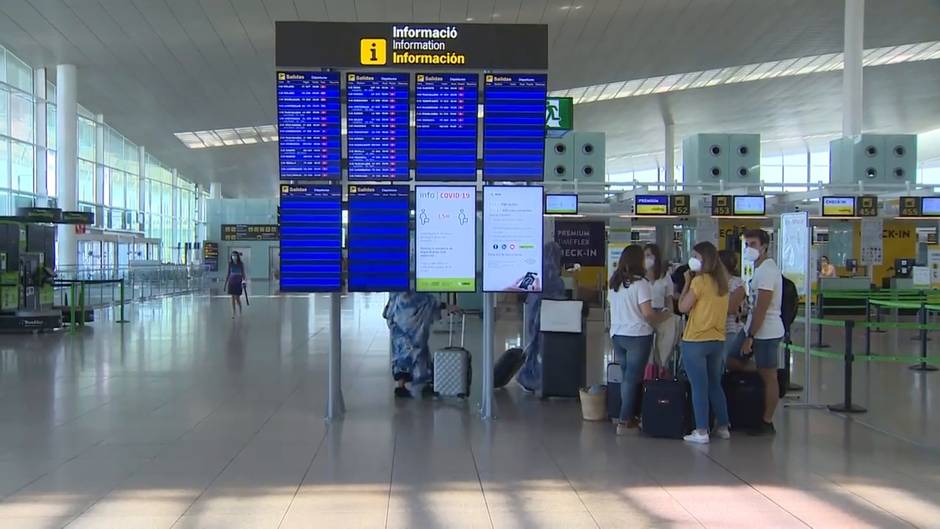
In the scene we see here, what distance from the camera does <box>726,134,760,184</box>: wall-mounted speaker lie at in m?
16.2

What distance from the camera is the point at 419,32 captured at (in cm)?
727

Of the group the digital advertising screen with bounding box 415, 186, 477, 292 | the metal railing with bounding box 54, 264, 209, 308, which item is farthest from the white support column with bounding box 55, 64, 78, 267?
the digital advertising screen with bounding box 415, 186, 477, 292

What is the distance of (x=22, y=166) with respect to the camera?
81.3 ft

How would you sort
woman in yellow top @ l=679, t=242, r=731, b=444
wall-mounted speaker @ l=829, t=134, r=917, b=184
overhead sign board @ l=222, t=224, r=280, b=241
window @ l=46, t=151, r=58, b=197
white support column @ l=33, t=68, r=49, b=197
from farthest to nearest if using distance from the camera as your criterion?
overhead sign board @ l=222, t=224, r=280, b=241, window @ l=46, t=151, r=58, b=197, white support column @ l=33, t=68, r=49, b=197, wall-mounted speaker @ l=829, t=134, r=917, b=184, woman in yellow top @ l=679, t=242, r=731, b=444

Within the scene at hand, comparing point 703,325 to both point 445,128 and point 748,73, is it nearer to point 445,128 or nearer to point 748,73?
point 445,128

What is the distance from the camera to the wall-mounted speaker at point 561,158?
16.0 meters

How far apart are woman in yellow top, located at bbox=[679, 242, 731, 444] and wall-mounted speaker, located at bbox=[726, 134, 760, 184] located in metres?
10.6

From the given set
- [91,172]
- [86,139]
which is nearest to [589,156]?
[86,139]

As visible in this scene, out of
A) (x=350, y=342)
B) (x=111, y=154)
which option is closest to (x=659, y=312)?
(x=350, y=342)

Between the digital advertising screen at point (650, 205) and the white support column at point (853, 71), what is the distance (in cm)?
481

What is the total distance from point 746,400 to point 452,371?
288 cm

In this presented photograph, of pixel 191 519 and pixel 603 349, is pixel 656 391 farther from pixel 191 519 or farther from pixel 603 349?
pixel 603 349

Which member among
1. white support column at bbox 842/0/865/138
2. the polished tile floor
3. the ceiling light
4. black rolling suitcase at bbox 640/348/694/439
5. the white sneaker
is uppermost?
the ceiling light

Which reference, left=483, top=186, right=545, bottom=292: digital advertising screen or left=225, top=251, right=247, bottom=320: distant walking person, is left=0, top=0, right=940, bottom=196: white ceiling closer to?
left=225, top=251, right=247, bottom=320: distant walking person
